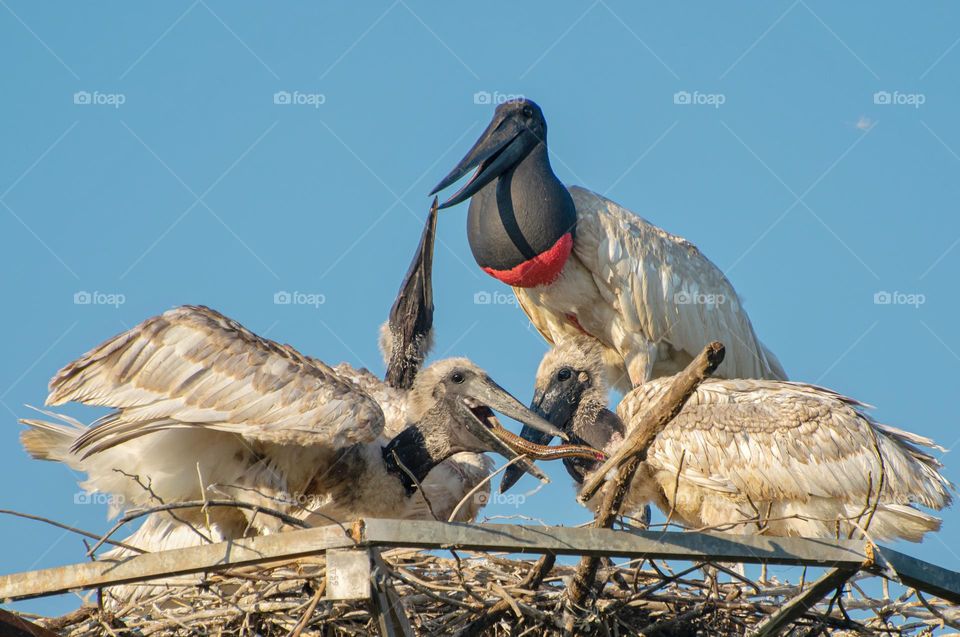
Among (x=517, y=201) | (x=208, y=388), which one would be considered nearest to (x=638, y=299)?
(x=517, y=201)

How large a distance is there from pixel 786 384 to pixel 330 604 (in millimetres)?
3122

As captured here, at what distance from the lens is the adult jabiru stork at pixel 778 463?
23.0 ft

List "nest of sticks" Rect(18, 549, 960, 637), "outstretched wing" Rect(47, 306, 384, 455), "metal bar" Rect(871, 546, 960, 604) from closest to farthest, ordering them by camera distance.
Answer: "metal bar" Rect(871, 546, 960, 604) → "nest of sticks" Rect(18, 549, 960, 637) → "outstretched wing" Rect(47, 306, 384, 455)

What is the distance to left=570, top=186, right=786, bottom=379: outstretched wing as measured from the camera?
344 inches

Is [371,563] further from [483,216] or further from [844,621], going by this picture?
[483,216]

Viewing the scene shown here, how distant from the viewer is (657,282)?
8.77 m

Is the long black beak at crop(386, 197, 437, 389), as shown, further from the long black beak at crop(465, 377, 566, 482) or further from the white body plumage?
the long black beak at crop(465, 377, 566, 482)

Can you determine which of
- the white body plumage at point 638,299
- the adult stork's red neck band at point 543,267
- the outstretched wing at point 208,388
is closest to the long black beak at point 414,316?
the adult stork's red neck band at point 543,267

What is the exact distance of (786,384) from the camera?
754 centimetres

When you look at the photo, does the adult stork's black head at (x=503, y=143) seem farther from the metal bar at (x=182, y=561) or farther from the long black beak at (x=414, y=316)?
the metal bar at (x=182, y=561)

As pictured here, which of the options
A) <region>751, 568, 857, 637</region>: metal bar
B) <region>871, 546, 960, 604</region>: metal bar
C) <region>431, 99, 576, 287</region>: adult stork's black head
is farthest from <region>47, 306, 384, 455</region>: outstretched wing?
<region>431, 99, 576, 287</region>: adult stork's black head

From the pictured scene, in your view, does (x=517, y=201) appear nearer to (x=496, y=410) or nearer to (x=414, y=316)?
(x=414, y=316)

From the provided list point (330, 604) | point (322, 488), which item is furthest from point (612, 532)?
point (322, 488)

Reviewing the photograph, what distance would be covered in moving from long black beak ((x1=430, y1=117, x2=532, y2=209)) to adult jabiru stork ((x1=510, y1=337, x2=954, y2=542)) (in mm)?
2134
